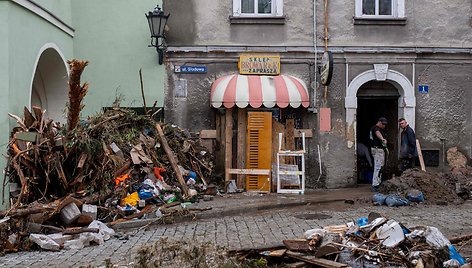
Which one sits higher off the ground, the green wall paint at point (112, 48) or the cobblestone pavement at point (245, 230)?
the green wall paint at point (112, 48)

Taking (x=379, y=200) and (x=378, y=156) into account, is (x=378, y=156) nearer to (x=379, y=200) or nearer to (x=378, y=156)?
(x=378, y=156)

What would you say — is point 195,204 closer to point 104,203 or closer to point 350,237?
point 104,203

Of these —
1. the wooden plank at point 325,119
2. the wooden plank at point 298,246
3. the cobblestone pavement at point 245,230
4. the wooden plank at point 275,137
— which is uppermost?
the wooden plank at point 325,119

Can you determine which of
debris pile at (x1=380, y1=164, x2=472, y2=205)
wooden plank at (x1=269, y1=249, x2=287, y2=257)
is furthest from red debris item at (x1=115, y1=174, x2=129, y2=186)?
debris pile at (x1=380, y1=164, x2=472, y2=205)

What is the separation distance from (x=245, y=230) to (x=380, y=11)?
8.09m

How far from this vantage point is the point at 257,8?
14.6 m

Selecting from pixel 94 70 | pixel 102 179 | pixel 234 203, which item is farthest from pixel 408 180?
pixel 94 70

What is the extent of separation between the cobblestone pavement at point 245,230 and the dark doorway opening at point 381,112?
332 cm

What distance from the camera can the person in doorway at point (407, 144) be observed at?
13664 mm

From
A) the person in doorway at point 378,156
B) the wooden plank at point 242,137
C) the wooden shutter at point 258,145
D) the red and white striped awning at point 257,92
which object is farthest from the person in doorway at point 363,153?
the wooden plank at point 242,137

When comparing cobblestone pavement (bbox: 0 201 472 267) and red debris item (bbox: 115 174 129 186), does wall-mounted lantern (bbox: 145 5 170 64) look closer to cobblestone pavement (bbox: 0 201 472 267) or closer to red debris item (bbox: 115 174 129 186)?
red debris item (bbox: 115 174 129 186)

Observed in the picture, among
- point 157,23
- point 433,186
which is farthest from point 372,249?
point 157,23

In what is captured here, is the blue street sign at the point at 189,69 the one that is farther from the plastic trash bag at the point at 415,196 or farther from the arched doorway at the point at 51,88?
the plastic trash bag at the point at 415,196

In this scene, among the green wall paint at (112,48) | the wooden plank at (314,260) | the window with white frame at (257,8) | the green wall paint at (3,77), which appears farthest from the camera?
the green wall paint at (112,48)
